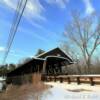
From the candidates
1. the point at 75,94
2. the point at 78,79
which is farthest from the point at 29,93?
the point at 75,94

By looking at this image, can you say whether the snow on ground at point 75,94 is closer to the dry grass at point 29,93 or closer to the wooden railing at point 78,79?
the dry grass at point 29,93

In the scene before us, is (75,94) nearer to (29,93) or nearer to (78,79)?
(29,93)

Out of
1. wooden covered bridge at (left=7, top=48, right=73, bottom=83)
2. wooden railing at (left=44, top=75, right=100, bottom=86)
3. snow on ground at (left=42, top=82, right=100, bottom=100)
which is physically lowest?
snow on ground at (left=42, top=82, right=100, bottom=100)

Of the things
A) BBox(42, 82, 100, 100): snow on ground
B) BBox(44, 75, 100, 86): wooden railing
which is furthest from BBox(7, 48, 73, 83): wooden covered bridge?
BBox(42, 82, 100, 100): snow on ground

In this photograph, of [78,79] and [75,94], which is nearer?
[75,94]

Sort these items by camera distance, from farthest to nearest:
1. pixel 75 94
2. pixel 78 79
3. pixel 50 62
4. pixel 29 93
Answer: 1. pixel 50 62
2. pixel 78 79
3. pixel 29 93
4. pixel 75 94

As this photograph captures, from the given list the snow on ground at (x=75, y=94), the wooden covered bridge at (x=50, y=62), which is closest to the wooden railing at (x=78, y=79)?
the snow on ground at (x=75, y=94)

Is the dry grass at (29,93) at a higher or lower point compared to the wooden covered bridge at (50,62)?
lower

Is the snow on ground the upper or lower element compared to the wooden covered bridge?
lower

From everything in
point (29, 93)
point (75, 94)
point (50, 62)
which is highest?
point (50, 62)

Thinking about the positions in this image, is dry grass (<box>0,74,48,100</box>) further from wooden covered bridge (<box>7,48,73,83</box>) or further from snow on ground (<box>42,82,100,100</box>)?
wooden covered bridge (<box>7,48,73,83</box>)

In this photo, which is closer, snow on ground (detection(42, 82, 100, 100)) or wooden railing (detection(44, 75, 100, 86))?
snow on ground (detection(42, 82, 100, 100))

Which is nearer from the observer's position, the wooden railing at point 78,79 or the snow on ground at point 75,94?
the snow on ground at point 75,94

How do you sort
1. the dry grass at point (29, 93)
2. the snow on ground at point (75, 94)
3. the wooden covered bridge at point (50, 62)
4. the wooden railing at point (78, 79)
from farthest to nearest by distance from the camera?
the wooden covered bridge at point (50, 62), the wooden railing at point (78, 79), the dry grass at point (29, 93), the snow on ground at point (75, 94)
